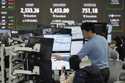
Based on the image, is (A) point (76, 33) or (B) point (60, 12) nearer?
(A) point (76, 33)

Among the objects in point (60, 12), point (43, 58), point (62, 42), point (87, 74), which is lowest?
point (87, 74)

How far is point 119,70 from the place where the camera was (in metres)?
7.61

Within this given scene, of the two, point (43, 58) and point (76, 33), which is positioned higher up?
point (76, 33)

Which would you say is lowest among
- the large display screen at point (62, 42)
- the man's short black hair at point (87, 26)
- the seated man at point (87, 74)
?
the seated man at point (87, 74)

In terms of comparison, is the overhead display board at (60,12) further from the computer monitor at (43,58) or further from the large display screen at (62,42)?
the computer monitor at (43,58)

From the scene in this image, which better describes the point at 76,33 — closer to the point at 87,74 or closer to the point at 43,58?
the point at 43,58

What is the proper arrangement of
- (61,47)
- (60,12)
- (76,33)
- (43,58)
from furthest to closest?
(60,12), (76,33), (61,47), (43,58)

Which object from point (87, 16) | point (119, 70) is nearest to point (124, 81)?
point (119, 70)

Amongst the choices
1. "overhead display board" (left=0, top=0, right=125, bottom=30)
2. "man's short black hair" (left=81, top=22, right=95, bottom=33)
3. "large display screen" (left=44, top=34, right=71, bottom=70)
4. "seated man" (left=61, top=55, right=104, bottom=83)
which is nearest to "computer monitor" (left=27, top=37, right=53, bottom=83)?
"large display screen" (left=44, top=34, right=71, bottom=70)

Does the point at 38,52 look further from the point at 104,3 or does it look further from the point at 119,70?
the point at 104,3

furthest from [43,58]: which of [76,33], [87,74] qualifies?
[76,33]

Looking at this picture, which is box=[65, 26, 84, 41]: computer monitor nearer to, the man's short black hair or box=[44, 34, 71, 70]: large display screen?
box=[44, 34, 71, 70]: large display screen

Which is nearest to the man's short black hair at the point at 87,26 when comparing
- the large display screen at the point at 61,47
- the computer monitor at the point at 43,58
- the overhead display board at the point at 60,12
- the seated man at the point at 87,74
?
the seated man at the point at 87,74

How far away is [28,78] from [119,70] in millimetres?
1917
